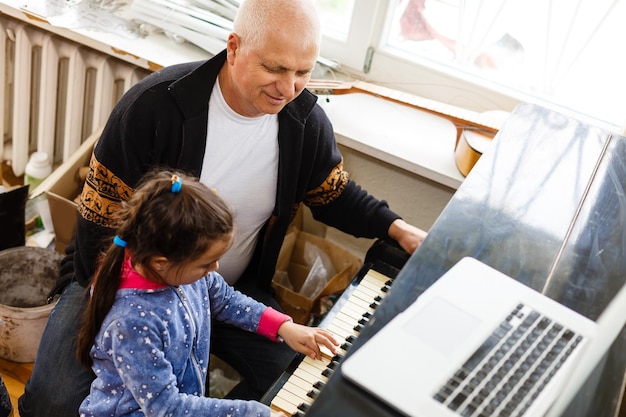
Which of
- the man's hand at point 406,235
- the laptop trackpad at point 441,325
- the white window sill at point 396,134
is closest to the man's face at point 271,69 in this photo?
the man's hand at point 406,235

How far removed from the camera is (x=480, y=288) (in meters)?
1.06

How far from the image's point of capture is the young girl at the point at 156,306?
118 centimetres

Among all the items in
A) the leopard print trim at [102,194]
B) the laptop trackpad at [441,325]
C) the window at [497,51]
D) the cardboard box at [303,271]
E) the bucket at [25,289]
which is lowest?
the bucket at [25,289]

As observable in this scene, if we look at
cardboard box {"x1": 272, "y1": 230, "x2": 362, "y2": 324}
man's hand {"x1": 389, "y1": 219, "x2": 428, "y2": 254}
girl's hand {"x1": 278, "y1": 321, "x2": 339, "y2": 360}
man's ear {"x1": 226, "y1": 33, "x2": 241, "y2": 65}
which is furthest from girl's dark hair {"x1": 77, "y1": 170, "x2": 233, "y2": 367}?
cardboard box {"x1": 272, "y1": 230, "x2": 362, "y2": 324}

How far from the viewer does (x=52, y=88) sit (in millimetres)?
2309

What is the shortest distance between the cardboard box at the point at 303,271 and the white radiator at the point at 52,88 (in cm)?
73

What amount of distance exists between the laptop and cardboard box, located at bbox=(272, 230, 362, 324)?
944 millimetres

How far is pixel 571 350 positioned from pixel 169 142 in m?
0.95

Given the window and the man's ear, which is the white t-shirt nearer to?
the man's ear

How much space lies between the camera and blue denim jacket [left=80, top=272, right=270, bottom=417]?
1205 mm

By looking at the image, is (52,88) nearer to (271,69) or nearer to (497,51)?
(271,69)

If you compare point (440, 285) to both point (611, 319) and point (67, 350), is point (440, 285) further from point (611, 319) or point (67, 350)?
point (67, 350)

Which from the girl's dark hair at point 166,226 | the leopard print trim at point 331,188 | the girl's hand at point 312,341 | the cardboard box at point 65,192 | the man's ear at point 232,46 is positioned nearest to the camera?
the girl's dark hair at point 166,226

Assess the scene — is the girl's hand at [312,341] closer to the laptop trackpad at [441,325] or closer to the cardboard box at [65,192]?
the laptop trackpad at [441,325]
